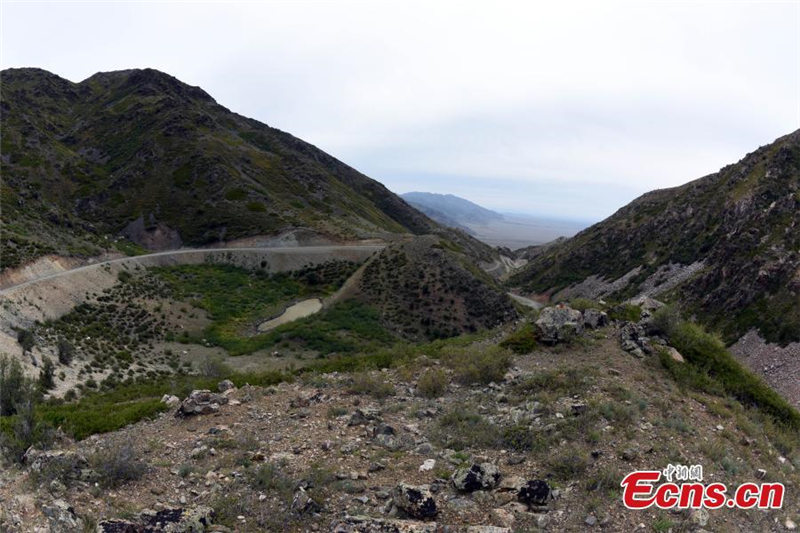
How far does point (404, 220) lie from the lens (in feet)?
499

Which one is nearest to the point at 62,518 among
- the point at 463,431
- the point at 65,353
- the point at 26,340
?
the point at 463,431

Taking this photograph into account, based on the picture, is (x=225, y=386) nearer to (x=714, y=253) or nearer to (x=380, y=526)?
(x=380, y=526)

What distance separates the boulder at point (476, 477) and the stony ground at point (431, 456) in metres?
0.07

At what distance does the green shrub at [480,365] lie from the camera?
14.4 m

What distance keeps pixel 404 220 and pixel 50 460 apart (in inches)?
5700

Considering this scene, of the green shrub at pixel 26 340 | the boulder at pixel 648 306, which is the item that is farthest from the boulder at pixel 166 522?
the green shrub at pixel 26 340

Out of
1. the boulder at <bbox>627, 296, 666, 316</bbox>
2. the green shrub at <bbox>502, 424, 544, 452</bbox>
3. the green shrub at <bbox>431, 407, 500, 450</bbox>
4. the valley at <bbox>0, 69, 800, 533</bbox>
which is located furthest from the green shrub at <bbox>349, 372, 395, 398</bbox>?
the boulder at <bbox>627, 296, 666, 316</bbox>

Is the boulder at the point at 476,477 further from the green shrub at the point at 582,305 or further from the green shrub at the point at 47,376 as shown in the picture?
the green shrub at the point at 47,376

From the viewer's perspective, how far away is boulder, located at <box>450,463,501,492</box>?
8.67 metres

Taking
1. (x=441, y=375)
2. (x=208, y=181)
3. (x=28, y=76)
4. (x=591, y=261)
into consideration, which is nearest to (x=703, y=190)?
(x=591, y=261)

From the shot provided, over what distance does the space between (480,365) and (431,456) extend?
5.26 m

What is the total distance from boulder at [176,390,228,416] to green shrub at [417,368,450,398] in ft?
19.6

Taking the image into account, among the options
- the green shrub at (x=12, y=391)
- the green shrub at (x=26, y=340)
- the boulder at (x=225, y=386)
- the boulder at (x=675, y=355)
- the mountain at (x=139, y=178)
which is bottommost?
the green shrub at (x=26, y=340)

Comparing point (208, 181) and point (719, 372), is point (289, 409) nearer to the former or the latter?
point (719, 372)
